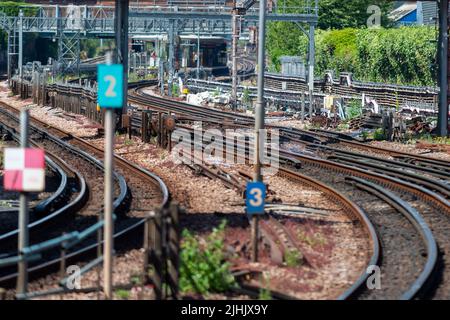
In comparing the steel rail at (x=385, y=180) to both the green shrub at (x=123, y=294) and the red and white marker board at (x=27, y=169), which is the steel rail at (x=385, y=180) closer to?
the green shrub at (x=123, y=294)

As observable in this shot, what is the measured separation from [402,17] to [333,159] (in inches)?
2491

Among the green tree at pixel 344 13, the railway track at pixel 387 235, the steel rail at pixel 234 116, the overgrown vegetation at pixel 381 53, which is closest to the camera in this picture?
the railway track at pixel 387 235

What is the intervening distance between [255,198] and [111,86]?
3.30 meters

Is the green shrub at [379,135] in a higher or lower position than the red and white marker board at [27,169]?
lower

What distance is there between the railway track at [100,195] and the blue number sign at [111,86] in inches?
63.5

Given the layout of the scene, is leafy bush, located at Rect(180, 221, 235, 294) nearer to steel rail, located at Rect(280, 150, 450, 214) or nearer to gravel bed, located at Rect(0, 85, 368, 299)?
gravel bed, located at Rect(0, 85, 368, 299)

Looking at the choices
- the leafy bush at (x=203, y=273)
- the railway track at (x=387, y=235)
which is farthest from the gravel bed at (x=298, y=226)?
the leafy bush at (x=203, y=273)

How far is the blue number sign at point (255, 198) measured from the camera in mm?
11398

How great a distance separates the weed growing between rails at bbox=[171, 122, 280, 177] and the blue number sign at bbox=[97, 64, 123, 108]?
379 inches

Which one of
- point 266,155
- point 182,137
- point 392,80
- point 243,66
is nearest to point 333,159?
point 266,155

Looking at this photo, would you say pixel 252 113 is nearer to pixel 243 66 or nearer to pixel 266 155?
pixel 266 155

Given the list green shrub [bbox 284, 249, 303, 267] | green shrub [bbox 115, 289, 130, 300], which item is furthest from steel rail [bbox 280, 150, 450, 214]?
green shrub [bbox 115, 289, 130, 300]

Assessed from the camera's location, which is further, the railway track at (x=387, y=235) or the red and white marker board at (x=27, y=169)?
the railway track at (x=387, y=235)

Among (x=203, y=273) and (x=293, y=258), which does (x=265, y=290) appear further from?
(x=293, y=258)
